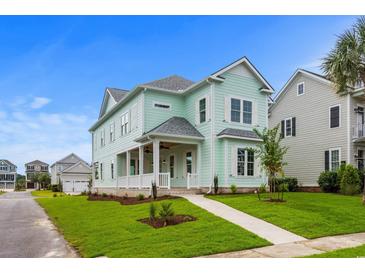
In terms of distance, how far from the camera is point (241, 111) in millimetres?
21125

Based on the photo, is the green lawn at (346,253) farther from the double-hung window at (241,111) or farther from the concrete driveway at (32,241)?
the double-hung window at (241,111)

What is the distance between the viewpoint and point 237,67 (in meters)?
21.0

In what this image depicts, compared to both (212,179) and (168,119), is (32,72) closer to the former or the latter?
(168,119)

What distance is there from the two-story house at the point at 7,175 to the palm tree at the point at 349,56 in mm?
101095

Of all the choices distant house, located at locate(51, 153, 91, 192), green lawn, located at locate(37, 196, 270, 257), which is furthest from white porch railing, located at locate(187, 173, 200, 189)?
distant house, located at locate(51, 153, 91, 192)

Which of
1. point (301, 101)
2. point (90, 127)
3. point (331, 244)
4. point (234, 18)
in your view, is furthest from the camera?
point (90, 127)

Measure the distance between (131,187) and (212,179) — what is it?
6324 mm

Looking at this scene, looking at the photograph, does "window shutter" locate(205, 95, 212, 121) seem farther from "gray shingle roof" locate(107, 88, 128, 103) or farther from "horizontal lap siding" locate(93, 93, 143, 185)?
"gray shingle roof" locate(107, 88, 128, 103)

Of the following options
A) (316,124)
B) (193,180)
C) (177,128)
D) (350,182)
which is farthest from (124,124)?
(350,182)

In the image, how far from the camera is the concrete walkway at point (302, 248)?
7.80m

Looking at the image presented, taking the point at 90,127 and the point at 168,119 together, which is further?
the point at 90,127

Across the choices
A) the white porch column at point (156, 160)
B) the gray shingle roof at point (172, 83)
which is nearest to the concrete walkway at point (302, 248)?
the white porch column at point (156, 160)

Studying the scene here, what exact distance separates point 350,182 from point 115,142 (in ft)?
54.2

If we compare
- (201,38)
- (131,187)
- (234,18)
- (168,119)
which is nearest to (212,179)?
(168,119)
